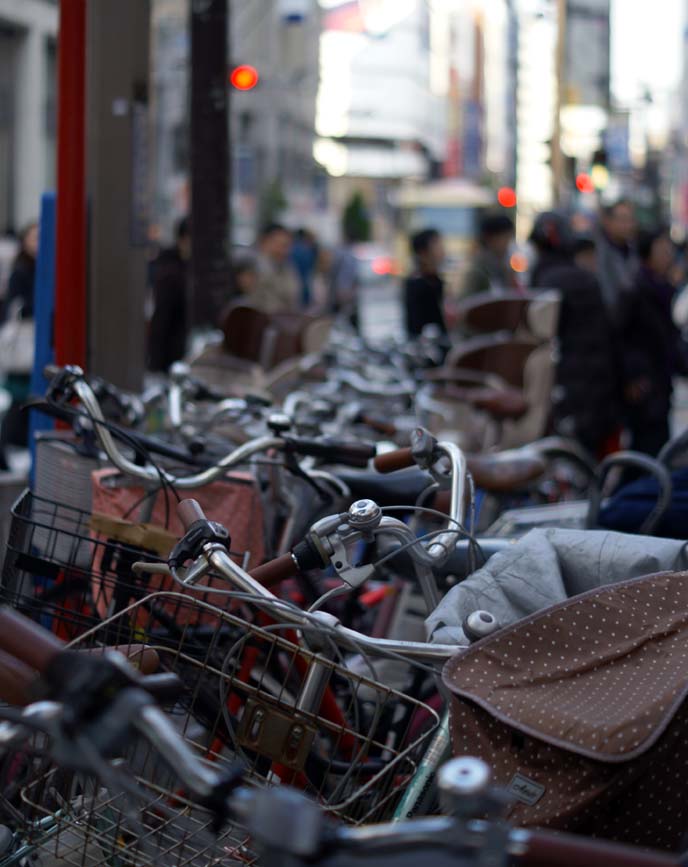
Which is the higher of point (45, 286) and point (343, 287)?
point (45, 286)

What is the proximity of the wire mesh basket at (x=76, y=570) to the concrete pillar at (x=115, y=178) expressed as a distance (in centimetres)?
284

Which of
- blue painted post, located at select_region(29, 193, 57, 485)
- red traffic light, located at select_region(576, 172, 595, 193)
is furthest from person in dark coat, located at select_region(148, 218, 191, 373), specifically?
red traffic light, located at select_region(576, 172, 595, 193)

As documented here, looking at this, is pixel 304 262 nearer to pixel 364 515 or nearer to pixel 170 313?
pixel 170 313

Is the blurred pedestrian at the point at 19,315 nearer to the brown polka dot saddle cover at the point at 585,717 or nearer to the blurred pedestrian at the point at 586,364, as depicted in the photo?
the blurred pedestrian at the point at 586,364

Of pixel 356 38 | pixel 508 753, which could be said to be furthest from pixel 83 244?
pixel 356 38

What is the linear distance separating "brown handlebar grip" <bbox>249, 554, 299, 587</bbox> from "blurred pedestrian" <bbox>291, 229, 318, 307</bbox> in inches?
726

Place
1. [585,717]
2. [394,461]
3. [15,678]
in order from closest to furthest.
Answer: [15,678], [585,717], [394,461]

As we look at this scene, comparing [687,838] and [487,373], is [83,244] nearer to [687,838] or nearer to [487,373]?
[687,838]

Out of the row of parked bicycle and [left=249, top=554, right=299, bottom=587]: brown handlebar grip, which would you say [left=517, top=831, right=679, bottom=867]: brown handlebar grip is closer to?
the row of parked bicycle

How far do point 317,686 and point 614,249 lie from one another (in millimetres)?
7592

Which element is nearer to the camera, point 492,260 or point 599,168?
point 492,260

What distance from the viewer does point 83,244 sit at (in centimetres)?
509

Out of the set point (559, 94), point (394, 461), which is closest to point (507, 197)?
point (559, 94)

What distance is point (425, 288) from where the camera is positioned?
11.1 m
